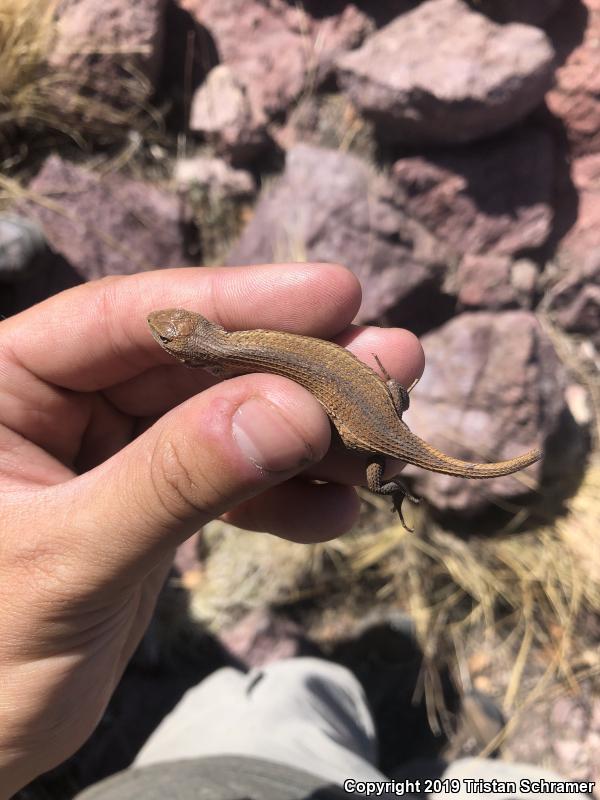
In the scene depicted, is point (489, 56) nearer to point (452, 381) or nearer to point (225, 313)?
point (452, 381)

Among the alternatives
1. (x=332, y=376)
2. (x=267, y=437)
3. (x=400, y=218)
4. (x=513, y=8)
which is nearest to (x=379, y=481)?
(x=332, y=376)

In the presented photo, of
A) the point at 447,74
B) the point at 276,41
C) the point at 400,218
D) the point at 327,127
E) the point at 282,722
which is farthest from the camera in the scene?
the point at 276,41

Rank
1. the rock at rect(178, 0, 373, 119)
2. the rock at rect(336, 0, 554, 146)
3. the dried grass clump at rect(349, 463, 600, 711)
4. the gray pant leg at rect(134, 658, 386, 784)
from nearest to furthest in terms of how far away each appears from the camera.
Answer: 1. the gray pant leg at rect(134, 658, 386, 784)
2. the rock at rect(336, 0, 554, 146)
3. the dried grass clump at rect(349, 463, 600, 711)
4. the rock at rect(178, 0, 373, 119)

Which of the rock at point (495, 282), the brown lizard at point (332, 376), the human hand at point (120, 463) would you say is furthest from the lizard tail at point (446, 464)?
the rock at point (495, 282)

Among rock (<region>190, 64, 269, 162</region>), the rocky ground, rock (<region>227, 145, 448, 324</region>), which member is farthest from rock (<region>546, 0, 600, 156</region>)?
rock (<region>190, 64, 269, 162</region>)

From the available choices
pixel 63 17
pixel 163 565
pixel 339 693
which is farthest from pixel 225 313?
pixel 63 17

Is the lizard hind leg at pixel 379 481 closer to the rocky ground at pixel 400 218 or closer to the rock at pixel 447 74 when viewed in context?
the rocky ground at pixel 400 218

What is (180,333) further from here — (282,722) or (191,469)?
(282,722)

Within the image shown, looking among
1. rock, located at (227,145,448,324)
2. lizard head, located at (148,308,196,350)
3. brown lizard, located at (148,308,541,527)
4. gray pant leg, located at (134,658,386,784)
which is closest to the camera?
brown lizard, located at (148,308,541,527)

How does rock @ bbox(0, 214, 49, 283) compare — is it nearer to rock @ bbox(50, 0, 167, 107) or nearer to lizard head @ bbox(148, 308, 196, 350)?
rock @ bbox(50, 0, 167, 107)
